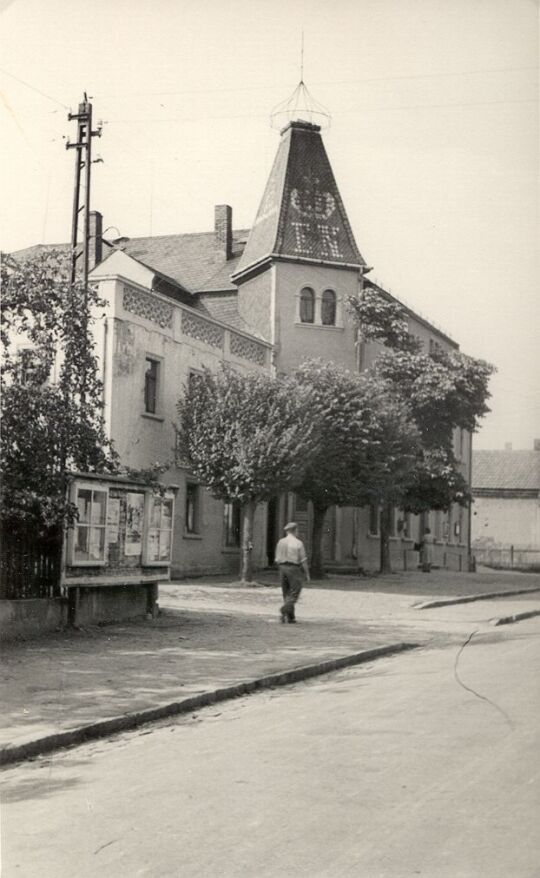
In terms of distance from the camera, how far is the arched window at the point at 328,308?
35812 millimetres

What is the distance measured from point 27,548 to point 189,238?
28340 millimetres

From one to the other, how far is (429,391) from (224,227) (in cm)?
1020

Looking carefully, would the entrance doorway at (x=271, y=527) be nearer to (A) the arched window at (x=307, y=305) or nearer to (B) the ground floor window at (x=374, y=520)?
(B) the ground floor window at (x=374, y=520)

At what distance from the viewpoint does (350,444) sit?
2848cm

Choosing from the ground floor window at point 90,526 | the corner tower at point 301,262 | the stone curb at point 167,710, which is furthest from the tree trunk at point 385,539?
the stone curb at point 167,710

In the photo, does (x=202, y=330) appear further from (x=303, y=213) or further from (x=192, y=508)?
(x=303, y=213)

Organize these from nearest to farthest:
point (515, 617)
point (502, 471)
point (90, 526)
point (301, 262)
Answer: point (90, 526) < point (515, 617) < point (301, 262) < point (502, 471)

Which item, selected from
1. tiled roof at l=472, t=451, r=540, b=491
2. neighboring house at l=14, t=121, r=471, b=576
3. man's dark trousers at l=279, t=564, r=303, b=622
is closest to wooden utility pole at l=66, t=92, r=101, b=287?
neighboring house at l=14, t=121, r=471, b=576

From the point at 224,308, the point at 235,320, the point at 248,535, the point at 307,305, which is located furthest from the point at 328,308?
the point at 248,535

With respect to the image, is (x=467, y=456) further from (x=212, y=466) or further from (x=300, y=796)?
(x=300, y=796)

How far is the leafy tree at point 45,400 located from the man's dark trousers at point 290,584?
322 cm

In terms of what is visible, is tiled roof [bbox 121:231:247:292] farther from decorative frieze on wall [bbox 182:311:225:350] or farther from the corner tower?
decorative frieze on wall [bbox 182:311:225:350]

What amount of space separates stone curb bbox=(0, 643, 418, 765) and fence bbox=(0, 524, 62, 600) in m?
4.00

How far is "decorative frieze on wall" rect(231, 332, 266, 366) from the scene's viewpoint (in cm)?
3194
